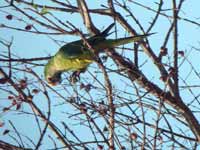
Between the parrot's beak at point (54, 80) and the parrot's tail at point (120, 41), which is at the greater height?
the parrot's tail at point (120, 41)

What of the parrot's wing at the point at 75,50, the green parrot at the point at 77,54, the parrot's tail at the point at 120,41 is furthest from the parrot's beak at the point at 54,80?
the parrot's tail at the point at 120,41

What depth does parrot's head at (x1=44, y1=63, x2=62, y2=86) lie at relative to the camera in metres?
4.19

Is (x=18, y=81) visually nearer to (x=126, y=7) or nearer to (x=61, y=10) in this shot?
(x=61, y=10)

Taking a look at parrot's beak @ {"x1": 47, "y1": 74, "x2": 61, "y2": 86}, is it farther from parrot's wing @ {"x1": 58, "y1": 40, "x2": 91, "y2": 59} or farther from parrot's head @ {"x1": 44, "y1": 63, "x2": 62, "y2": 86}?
parrot's wing @ {"x1": 58, "y1": 40, "x2": 91, "y2": 59}

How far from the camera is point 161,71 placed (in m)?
4.09

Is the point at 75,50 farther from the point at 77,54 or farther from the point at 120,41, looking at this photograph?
the point at 120,41

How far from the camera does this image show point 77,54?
154 inches

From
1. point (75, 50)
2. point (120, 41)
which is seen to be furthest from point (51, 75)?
point (120, 41)

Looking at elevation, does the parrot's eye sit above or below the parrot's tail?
below

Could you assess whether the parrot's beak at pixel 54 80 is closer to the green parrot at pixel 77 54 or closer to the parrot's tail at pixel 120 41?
the green parrot at pixel 77 54

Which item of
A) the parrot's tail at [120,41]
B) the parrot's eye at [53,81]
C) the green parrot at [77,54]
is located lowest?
the parrot's eye at [53,81]

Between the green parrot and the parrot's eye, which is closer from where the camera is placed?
the green parrot

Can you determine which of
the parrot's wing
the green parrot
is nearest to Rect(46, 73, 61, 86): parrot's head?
the green parrot

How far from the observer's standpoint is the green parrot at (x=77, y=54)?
3.79 m
